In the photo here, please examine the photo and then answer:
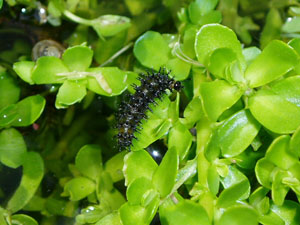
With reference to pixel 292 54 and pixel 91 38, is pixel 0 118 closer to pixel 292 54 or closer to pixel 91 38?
A: pixel 91 38

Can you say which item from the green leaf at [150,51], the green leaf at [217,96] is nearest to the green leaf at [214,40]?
the green leaf at [217,96]

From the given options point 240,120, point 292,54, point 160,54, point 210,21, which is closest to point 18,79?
point 160,54

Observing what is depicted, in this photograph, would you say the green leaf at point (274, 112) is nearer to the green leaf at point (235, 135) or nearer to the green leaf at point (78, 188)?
the green leaf at point (235, 135)

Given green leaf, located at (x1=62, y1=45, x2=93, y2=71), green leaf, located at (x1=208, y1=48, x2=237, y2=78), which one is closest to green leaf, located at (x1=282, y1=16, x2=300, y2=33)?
green leaf, located at (x1=208, y1=48, x2=237, y2=78)

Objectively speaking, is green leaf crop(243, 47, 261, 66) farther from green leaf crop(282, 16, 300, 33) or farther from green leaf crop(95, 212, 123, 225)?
green leaf crop(95, 212, 123, 225)

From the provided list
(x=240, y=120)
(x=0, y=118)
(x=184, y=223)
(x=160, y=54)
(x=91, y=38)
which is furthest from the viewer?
(x=91, y=38)

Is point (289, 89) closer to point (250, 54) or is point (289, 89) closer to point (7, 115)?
point (250, 54)

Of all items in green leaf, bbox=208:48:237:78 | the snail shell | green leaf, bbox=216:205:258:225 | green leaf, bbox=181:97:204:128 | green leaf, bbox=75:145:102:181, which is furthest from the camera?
the snail shell
